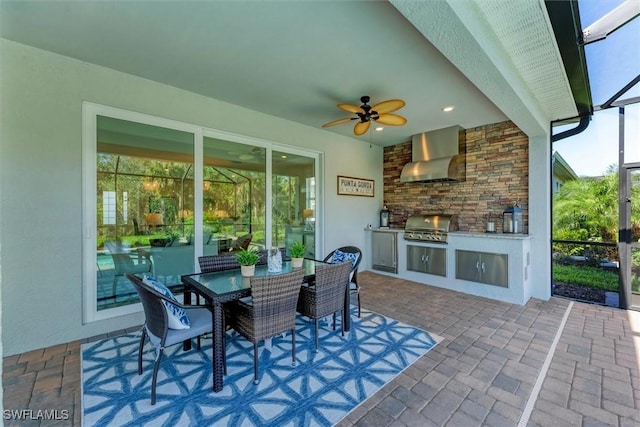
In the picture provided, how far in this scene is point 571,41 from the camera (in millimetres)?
2588

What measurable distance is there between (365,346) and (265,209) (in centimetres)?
254

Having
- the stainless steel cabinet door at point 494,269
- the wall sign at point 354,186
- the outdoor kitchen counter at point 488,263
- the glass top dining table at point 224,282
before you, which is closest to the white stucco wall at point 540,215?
the outdoor kitchen counter at point 488,263

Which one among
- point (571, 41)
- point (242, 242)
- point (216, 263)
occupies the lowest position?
point (216, 263)

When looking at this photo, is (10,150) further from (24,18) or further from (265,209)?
(265,209)

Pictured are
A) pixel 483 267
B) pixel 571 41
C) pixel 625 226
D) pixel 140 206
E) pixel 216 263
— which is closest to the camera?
pixel 571 41

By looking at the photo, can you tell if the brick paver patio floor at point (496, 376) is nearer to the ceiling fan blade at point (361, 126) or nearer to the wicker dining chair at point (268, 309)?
the wicker dining chair at point (268, 309)

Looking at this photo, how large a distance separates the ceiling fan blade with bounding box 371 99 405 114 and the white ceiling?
12.7 inches

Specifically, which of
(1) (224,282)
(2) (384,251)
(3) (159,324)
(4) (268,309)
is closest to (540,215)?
(2) (384,251)

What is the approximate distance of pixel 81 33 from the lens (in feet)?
8.65

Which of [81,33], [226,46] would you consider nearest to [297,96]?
[226,46]

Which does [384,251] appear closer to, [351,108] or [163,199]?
[351,108]

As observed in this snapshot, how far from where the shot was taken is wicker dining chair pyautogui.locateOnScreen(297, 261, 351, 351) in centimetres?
284

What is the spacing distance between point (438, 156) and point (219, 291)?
4.40 m

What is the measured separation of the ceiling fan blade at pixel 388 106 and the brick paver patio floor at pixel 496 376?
7.98 feet
